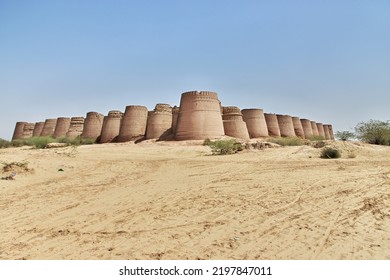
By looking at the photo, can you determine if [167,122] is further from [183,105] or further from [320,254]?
[320,254]

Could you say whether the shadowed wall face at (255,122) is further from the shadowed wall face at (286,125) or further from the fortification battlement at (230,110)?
the shadowed wall face at (286,125)

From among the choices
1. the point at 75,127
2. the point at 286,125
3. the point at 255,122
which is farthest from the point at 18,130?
the point at 286,125

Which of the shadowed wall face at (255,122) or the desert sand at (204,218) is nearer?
the desert sand at (204,218)

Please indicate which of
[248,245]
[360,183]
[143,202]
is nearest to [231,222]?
[248,245]

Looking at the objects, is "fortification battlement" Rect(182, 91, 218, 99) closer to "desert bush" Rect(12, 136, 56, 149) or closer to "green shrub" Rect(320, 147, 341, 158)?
"desert bush" Rect(12, 136, 56, 149)

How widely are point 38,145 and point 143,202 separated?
1784cm

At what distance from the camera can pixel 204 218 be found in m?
3.56

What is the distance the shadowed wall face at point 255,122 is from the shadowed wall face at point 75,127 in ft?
55.7

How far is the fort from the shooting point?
19875 mm

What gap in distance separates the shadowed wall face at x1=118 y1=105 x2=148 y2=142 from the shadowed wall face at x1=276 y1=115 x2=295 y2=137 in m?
15.9

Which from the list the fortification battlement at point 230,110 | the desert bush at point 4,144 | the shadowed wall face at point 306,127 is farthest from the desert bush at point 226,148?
the shadowed wall face at point 306,127

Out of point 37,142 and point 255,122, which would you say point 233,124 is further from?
point 37,142

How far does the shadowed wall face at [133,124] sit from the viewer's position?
988 inches

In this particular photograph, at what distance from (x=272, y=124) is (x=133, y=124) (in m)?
14.8
